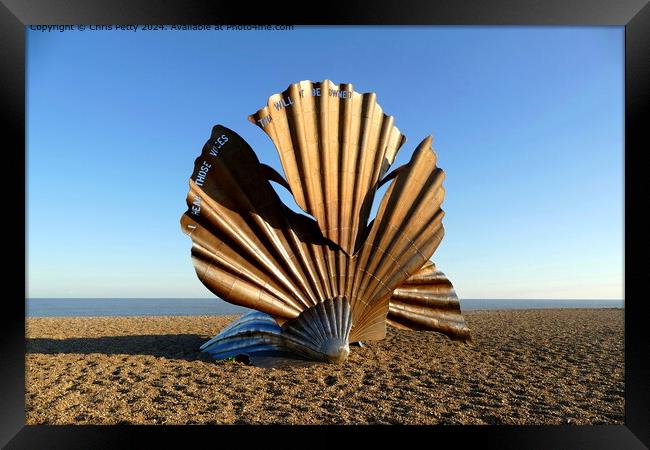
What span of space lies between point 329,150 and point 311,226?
1191mm

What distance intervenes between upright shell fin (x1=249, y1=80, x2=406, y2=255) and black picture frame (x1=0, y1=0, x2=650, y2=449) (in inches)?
104

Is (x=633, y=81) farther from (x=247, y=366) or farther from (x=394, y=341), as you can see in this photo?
(x=394, y=341)

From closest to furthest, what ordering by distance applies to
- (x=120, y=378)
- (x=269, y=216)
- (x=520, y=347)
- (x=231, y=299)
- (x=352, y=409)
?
(x=352, y=409) → (x=120, y=378) → (x=231, y=299) → (x=269, y=216) → (x=520, y=347)

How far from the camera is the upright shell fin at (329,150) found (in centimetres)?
598

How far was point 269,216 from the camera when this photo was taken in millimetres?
6086

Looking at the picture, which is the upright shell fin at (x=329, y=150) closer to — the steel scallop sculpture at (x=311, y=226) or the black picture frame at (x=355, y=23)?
the steel scallop sculpture at (x=311, y=226)

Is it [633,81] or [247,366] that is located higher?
[633,81]

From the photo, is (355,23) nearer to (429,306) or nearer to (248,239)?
(248,239)

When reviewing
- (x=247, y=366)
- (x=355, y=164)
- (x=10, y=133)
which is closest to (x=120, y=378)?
(x=247, y=366)

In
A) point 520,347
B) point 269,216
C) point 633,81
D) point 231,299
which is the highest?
point 633,81

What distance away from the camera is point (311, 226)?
6.27 metres

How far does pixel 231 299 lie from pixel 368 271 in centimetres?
204

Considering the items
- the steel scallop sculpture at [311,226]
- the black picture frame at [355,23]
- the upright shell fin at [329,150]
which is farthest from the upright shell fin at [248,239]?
the black picture frame at [355,23]

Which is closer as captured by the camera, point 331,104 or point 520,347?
point 331,104
